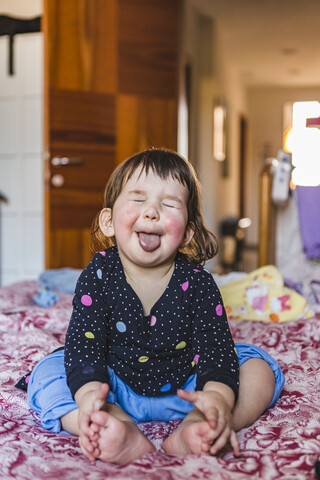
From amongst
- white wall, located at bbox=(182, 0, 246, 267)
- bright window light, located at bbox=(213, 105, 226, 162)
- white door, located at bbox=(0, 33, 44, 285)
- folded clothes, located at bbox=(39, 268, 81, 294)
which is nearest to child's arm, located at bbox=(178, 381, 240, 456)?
folded clothes, located at bbox=(39, 268, 81, 294)

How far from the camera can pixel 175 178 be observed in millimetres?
973

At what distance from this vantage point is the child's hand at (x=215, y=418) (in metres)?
0.74

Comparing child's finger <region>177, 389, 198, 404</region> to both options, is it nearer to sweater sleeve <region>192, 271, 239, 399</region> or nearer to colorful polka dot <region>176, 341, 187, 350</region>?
sweater sleeve <region>192, 271, 239, 399</region>

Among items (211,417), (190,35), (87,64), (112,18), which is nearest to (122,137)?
(87,64)

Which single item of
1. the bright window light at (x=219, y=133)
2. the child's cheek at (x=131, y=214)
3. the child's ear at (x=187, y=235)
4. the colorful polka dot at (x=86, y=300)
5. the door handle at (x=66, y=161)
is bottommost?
the colorful polka dot at (x=86, y=300)

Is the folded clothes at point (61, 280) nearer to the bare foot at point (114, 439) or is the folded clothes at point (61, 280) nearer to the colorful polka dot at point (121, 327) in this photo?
the colorful polka dot at point (121, 327)

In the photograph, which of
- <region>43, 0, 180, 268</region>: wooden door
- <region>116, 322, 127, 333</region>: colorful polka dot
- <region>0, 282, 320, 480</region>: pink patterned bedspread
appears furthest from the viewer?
<region>43, 0, 180, 268</region>: wooden door

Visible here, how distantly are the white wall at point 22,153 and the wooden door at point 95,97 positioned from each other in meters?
1.33

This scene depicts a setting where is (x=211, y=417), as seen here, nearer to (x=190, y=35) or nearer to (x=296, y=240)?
(x=296, y=240)

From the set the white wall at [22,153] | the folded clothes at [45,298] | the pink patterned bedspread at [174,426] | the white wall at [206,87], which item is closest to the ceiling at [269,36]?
the white wall at [206,87]

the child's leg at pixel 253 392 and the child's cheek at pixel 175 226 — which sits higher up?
the child's cheek at pixel 175 226

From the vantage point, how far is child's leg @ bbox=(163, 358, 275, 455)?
29.5 inches

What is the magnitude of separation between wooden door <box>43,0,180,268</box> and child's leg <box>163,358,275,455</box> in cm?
199

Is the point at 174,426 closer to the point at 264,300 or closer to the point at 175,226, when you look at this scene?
the point at 175,226
